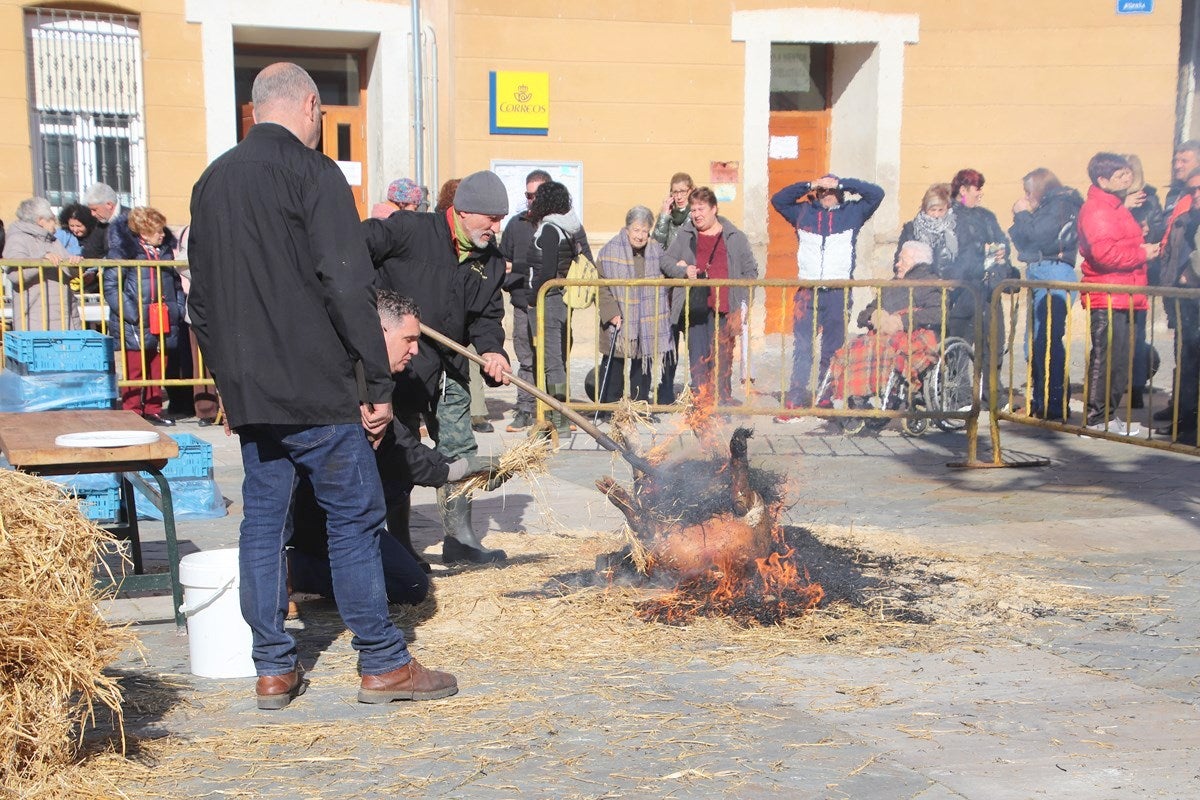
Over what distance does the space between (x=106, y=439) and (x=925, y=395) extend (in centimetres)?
744

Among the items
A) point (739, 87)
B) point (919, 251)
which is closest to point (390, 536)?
point (919, 251)

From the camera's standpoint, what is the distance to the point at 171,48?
1441 centimetres

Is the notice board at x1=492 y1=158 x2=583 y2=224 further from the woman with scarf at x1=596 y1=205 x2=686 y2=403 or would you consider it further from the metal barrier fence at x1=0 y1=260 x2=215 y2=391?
the metal barrier fence at x1=0 y1=260 x2=215 y2=391

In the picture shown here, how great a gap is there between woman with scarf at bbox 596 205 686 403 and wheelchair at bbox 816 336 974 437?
58.4 inches

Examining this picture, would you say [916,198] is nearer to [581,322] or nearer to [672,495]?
[581,322]

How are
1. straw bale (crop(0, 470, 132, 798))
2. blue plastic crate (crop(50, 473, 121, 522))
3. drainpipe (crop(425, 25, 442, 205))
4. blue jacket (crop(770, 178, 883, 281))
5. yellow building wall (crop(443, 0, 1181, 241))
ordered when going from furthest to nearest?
1. yellow building wall (crop(443, 0, 1181, 241))
2. drainpipe (crop(425, 25, 442, 205))
3. blue jacket (crop(770, 178, 883, 281))
4. blue plastic crate (crop(50, 473, 121, 522))
5. straw bale (crop(0, 470, 132, 798))

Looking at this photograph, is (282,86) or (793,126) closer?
(282,86)

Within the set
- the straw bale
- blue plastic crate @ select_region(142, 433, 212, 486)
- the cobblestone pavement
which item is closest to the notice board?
blue plastic crate @ select_region(142, 433, 212, 486)

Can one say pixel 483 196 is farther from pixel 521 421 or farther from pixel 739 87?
pixel 739 87

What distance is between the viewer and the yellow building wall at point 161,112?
13.9m

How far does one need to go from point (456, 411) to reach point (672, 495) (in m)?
1.36

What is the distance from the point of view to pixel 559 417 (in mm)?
11328

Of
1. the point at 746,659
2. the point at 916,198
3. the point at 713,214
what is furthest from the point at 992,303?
the point at 916,198

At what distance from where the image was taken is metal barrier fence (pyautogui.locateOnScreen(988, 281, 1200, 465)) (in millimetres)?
8883
